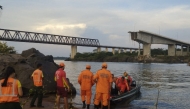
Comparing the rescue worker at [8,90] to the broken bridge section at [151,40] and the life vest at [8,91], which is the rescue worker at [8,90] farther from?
the broken bridge section at [151,40]

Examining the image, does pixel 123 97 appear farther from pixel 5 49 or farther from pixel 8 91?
pixel 5 49

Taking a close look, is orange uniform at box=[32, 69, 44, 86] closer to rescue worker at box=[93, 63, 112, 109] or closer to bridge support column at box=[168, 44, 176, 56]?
rescue worker at box=[93, 63, 112, 109]

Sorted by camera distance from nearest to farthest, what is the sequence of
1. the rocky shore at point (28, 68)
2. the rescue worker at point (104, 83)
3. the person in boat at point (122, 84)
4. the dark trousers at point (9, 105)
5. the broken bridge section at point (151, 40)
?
the dark trousers at point (9, 105) → the rescue worker at point (104, 83) → the person in boat at point (122, 84) → the rocky shore at point (28, 68) → the broken bridge section at point (151, 40)

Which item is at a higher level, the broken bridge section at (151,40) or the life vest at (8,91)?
the broken bridge section at (151,40)

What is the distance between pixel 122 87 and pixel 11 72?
1087 cm

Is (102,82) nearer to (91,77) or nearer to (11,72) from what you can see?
(91,77)

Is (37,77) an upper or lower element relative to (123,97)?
upper

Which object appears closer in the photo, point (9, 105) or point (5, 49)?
point (9, 105)

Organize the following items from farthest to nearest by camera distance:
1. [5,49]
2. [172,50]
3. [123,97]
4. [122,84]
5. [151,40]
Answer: [172,50] → [151,40] → [5,49] → [122,84] → [123,97]

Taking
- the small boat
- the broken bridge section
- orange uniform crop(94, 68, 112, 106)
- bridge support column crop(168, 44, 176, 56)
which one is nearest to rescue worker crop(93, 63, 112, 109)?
orange uniform crop(94, 68, 112, 106)

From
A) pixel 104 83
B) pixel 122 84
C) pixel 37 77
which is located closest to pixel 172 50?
pixel 122 84

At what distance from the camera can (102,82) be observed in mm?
10383

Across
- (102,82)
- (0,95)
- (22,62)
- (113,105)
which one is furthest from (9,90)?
(22,62)

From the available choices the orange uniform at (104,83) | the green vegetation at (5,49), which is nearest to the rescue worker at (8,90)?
the orange uniform at (104,83)
